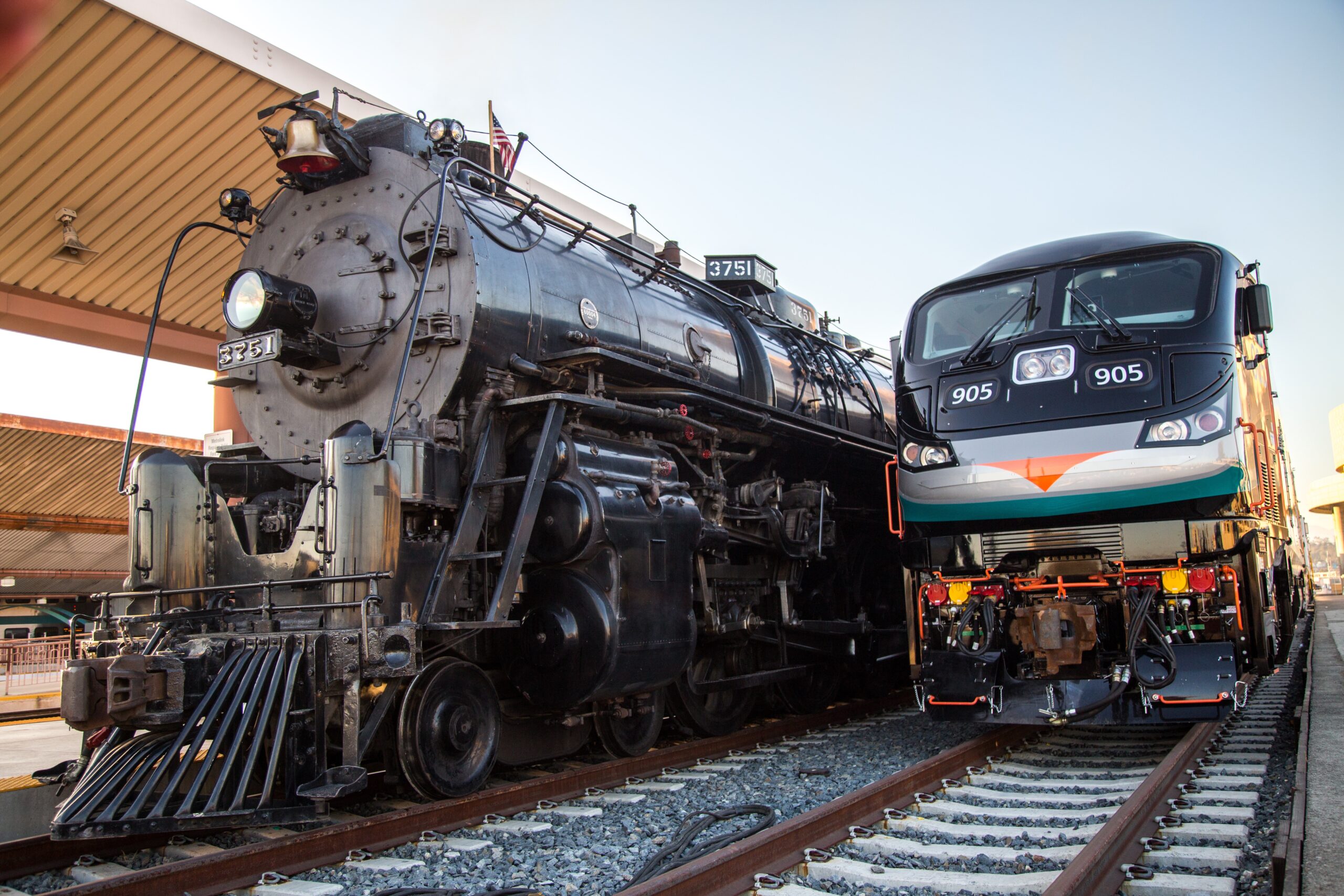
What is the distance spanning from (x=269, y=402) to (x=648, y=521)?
8.30 ft

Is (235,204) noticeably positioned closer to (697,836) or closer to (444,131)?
(444,131)

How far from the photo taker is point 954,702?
6.09 metres

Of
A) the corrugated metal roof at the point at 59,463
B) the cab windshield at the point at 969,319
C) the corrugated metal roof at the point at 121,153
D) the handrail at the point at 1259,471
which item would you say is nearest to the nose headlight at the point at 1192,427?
the handrail at the point at 1259,471

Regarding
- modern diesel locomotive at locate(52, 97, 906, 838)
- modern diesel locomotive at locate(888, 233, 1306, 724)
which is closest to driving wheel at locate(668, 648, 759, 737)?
modern diesel locomotive at locate(52, 97, 906, 838)

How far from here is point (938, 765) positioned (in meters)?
5.40

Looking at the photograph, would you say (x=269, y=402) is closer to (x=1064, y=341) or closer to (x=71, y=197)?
(x=71, y=197)

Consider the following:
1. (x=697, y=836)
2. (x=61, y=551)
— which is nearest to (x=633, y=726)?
(x=697, y=836)

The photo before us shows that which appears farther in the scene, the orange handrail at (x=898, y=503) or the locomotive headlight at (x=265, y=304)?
the orange handrail at (x=898, y=503)

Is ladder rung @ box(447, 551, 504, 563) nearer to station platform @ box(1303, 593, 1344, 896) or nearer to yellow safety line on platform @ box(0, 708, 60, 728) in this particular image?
station platform @ box(1303, 593, 1344, 896)

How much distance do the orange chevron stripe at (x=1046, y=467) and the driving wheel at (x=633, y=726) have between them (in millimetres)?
2615

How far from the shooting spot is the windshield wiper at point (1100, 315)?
616cm

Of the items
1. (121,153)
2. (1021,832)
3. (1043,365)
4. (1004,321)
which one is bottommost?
(1021,832)

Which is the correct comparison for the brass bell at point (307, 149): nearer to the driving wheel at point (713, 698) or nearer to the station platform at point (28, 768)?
the station platform at point (28, 768)

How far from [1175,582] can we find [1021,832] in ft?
7.40
